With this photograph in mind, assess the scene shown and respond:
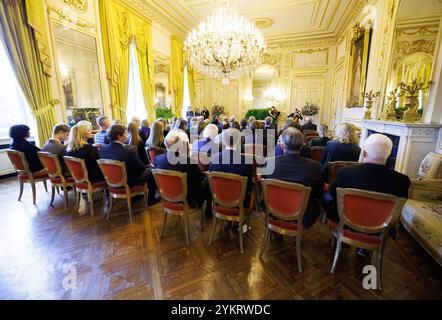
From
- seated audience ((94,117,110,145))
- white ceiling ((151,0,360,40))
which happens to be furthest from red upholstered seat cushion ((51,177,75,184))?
white ceiling ((151,0,360,40))

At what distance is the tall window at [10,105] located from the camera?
410 centimetres

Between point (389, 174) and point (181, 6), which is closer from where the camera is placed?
point (389, 174)

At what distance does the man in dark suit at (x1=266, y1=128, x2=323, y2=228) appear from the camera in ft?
6.08

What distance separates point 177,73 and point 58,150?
20.9 ft

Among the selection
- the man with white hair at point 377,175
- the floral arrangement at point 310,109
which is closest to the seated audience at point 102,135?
the man with white hair at point 377,175

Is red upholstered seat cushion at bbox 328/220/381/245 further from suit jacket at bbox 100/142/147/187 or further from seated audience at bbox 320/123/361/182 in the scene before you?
suit jacket at bbox 100/142/147/187

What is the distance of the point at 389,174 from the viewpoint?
161 centimetres

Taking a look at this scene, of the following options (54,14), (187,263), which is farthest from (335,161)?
(54,14)

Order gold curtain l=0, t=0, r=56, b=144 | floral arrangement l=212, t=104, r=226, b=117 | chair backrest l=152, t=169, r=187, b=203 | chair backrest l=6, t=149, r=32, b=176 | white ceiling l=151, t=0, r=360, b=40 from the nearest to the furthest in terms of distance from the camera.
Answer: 1. chair backrest l=152, t=169, r=187, b=203
2. chair backrest l=6, t=149, r=32, b=176
3. gold curtain l=0, t=0, r=56, b=144
4. white ceiling l=151, t=0, r=360, b=40
5. floral arrangement l=212, t=104, r=226, b=117

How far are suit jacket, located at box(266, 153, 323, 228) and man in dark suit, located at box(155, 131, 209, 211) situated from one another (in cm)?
96

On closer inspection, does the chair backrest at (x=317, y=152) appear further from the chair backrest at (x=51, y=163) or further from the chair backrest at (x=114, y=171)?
the chair backrest at (x=51, y=163)

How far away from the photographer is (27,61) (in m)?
3.79

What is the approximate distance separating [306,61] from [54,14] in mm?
9261
